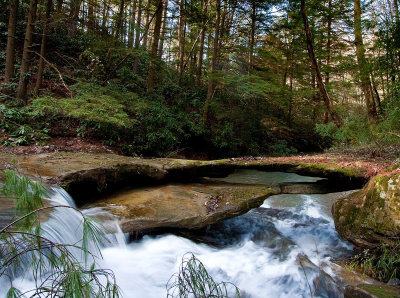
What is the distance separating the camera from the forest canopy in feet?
29.3

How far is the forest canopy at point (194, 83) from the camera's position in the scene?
8.92 m

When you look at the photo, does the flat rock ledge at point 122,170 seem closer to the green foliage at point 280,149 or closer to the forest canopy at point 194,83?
the forest canopy at point 194,83

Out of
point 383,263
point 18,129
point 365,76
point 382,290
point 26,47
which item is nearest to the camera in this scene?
point 382,290

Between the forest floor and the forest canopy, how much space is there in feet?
1.16

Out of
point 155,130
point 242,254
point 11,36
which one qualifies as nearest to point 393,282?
point 242,254

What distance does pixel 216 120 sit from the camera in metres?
15.2

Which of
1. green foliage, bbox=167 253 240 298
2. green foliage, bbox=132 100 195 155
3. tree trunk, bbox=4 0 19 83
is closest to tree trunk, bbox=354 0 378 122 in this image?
green foliage, bbox=132 100 195 155

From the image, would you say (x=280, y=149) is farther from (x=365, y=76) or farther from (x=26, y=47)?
(x=26, y=47)

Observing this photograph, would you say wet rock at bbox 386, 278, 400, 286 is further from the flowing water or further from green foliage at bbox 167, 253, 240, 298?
green foliage at bbox 167, 253, 240, 298

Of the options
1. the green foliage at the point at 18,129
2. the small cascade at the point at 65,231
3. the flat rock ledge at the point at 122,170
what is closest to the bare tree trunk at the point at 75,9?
the green foliage at the point at 18,129

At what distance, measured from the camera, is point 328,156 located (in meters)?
8.30

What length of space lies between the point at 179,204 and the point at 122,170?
1.76 metres

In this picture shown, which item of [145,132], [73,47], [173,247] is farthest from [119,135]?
[73,47]

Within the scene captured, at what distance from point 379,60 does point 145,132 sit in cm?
918
